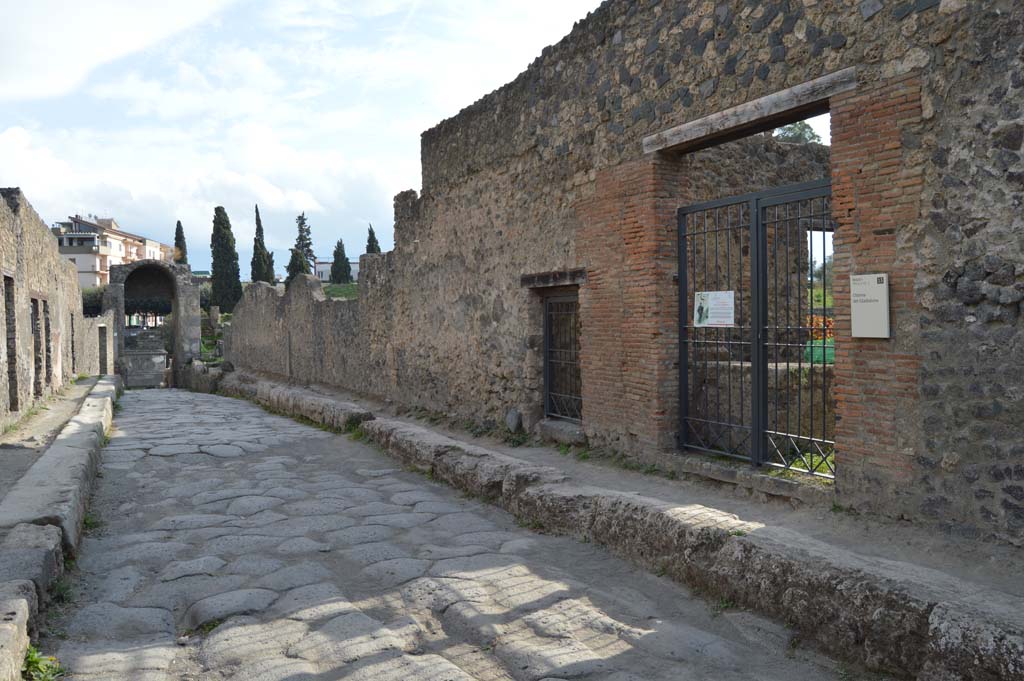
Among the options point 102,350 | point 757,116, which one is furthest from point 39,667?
point 102,350

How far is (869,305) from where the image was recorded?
165 inches

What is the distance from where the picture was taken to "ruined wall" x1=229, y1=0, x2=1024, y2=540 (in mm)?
3699

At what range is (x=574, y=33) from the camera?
673cm

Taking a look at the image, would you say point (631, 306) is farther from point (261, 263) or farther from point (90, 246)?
point (90, 246)

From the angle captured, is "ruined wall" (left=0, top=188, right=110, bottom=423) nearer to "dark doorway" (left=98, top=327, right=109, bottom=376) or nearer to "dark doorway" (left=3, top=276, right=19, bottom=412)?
"dark doorway" (left=3, top=276, right=19, bottom=412)

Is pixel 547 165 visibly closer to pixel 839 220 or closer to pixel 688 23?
pixel 688 23

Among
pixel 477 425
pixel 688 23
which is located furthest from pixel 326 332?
pixel 688 23

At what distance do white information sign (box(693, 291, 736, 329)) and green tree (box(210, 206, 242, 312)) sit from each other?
126 ft

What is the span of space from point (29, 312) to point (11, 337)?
5.53ft

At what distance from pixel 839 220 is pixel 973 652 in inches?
101

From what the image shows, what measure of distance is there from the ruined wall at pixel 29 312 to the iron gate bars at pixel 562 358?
548cm

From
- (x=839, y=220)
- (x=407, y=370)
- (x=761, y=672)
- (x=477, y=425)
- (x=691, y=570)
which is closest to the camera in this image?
(x=761, y=672)

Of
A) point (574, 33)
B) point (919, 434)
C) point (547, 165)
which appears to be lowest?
point (919, 434)

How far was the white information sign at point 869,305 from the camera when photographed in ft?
→ 13.5
